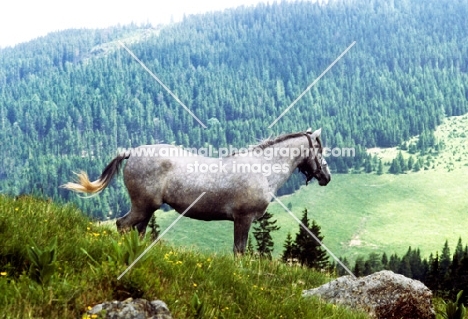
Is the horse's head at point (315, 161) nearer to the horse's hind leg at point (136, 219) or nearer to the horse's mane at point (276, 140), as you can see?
the horse's mane at point (276, 140)

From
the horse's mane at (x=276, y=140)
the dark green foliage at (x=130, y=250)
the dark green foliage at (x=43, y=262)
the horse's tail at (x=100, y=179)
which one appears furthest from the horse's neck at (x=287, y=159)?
the dark green foliage at (x=43, y=262)

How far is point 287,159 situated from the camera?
1485 cm

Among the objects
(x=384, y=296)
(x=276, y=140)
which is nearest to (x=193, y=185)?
(x=276, y=140)

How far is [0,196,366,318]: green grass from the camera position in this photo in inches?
234

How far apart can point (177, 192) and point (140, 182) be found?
3.25 feet

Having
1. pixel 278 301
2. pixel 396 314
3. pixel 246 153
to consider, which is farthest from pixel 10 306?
pixel 246 153

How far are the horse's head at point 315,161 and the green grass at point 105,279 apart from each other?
6.01 meters

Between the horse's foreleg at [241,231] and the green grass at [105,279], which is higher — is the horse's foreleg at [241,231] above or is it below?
below

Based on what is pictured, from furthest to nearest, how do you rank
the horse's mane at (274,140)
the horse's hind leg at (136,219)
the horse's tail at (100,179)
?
the horse's mane at (274,140) < the horse's tail at (100,179) < the horse's hind leg at (136,219)

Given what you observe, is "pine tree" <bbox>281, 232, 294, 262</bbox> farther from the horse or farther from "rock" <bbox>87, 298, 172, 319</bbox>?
"rock" <bbox>87, 298, 172, 319</bbox>

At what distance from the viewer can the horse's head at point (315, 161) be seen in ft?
49.8

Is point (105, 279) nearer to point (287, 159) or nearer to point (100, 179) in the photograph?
point (100, 179)

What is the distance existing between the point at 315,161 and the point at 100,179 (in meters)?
5.93

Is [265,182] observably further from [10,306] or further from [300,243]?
[300,243]
